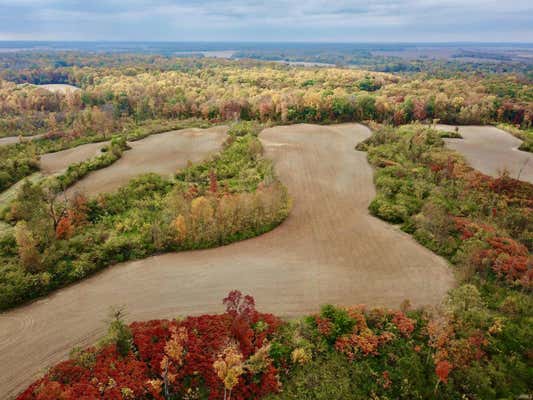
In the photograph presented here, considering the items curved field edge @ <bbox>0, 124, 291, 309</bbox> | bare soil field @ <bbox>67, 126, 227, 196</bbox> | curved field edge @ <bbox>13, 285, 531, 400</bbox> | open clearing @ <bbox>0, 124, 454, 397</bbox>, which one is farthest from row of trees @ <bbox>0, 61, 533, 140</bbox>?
curved field edge @ <bbox>13, 285, 531, 400</bbox>

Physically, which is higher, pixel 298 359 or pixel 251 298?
pixel 251 298

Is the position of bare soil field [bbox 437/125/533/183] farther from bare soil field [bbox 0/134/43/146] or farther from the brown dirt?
bare soil field [bbox 0/134/43/146]

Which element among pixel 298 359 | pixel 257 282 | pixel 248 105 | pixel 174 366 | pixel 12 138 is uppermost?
pixel 248 105

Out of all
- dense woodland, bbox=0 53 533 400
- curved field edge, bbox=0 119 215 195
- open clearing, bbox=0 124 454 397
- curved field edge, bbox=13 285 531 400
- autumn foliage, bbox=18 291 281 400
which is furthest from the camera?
curved field edge, bbox=0 119 215 195

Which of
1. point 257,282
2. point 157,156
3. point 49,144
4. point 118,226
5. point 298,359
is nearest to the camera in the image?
point 298,359

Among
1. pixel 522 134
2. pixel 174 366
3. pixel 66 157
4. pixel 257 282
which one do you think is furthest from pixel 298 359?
pixel 522 134

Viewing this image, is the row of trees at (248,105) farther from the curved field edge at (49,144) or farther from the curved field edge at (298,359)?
the curved field edge at (298,359)

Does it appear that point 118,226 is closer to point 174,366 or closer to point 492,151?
point 174,366
